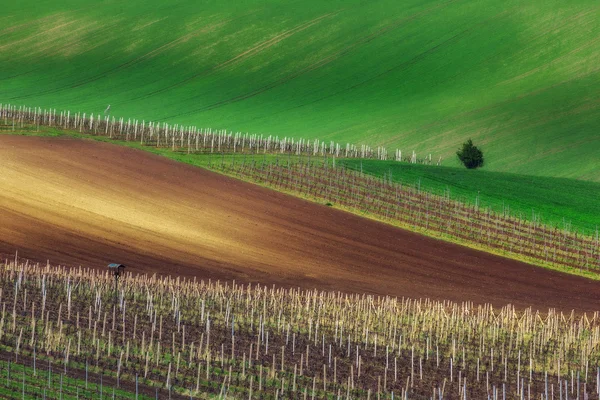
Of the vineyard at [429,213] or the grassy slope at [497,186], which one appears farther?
the grassy slope at [497,186]

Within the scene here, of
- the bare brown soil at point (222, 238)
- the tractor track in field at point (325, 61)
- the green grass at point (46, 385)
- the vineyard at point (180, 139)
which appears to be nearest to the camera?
the green grass at point (46, 385)

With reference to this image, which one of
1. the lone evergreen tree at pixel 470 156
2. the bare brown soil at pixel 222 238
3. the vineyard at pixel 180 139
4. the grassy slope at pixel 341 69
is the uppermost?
the grassy slope at pixel 341 69

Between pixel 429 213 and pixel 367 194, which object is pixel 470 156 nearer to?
pixel 367 194

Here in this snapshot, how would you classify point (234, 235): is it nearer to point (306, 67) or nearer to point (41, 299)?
point (41, 299)

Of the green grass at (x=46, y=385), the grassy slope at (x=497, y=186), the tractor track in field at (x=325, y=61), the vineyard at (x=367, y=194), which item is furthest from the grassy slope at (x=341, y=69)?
the green grass at (x=46, y=385)

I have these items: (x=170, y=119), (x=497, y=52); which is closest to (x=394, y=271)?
(x=170, y=119)

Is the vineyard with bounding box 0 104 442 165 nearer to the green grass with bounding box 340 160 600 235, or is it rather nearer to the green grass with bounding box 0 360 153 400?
the green grass with bounding box 340 160 600 235

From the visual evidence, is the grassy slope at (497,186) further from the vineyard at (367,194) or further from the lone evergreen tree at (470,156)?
the lone evergreen tree at (470,156)

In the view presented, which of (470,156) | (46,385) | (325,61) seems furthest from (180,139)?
(46,385)
